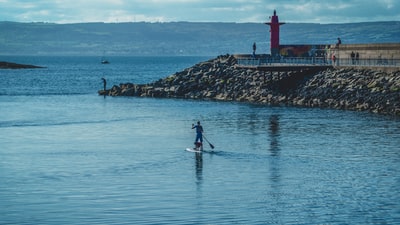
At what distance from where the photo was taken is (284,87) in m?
70.9

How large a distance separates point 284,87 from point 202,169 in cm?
3728

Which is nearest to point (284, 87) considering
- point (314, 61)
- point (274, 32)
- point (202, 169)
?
point (314, 61)

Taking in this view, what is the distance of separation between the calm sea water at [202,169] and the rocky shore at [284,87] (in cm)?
286

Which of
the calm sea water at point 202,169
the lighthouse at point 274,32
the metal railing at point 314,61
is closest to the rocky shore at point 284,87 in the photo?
the metal railing at point 314,61

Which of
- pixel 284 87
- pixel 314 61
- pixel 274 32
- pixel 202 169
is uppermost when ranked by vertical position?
pixel 274 32

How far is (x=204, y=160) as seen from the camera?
37.0 meters

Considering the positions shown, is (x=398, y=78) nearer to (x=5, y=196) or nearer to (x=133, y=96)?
(x=133, y=96)

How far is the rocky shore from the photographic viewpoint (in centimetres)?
5969

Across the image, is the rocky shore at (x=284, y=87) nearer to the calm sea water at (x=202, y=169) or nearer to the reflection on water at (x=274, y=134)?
the calm sea water at (x=202, y=169)

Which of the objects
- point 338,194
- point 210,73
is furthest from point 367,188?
point 210,73

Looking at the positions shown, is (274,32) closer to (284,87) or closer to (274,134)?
(284,87)

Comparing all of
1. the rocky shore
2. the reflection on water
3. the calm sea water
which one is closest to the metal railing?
the rocky shore

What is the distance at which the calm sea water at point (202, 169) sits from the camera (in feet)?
86.5

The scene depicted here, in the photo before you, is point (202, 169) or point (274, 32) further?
point (274, 32)
